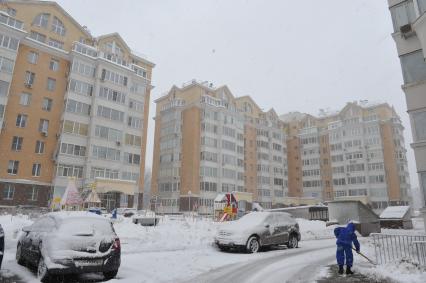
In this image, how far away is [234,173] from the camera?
60.7m

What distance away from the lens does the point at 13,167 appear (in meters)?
36.4

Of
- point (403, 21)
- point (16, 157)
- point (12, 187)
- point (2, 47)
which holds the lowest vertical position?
point (12, 187)

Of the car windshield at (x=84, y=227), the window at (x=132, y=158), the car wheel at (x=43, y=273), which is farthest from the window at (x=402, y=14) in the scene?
the window at (x=132, y=158)

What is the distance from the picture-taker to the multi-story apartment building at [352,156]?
6856cm

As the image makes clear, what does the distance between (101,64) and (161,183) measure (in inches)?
989

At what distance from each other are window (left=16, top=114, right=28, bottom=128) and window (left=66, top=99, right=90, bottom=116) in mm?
4751

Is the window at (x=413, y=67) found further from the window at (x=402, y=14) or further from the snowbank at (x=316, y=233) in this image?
the snowbank at (x=316, y=233)

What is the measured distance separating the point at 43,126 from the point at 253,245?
34.2 meters

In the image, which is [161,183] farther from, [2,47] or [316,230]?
[316,230]

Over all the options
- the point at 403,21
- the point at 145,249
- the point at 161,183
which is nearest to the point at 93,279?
the point at 145,249

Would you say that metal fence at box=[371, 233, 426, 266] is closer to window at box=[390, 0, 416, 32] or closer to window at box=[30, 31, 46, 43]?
window at box=[390, 0, 416, 32]

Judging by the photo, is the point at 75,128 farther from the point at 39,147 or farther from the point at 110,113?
the point at 110,113

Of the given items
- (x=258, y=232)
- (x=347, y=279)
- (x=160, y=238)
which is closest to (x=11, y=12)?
(x=160, y=238)

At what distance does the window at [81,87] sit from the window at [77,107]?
4.71 ft
